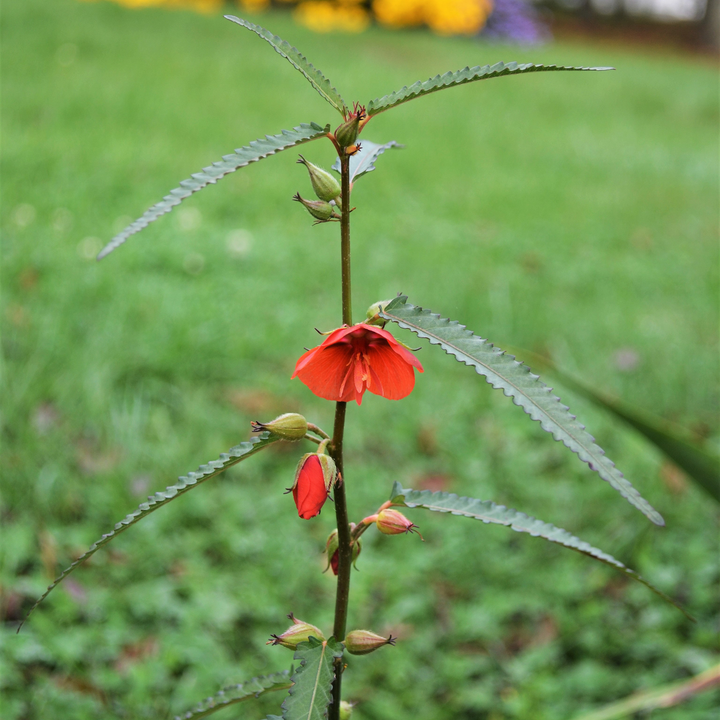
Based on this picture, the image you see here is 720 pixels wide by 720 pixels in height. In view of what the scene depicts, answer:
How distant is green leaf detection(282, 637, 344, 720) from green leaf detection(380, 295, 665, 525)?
219 millimetres

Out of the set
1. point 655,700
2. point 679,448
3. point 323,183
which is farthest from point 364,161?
point 655,700

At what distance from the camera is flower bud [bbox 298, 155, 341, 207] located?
50 cm

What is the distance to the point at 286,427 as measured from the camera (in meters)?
0.52

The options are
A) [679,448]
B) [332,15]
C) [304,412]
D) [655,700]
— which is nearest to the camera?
[679,448]

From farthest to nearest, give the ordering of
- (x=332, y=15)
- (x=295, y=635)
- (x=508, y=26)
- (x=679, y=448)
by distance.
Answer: (x=508, y=26) → (x=332, y=15) → (x=679, y=448) → (x=295, y=635)

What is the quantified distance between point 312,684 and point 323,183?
0.33m

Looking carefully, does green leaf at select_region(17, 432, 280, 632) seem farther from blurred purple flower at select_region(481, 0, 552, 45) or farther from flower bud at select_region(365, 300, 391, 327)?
blurred purple flower at select_region(481, 0, 552, 45)

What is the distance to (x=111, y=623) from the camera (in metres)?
1.52

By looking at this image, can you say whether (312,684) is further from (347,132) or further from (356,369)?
(347,132)

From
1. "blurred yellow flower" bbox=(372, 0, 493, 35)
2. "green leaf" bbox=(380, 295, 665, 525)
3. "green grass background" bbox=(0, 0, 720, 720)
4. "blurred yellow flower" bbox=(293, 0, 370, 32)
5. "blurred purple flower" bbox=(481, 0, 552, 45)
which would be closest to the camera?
"green leaf" bbox=(380, 295, 665, 525)

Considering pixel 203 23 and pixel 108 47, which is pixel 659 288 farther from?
pixel 203 23

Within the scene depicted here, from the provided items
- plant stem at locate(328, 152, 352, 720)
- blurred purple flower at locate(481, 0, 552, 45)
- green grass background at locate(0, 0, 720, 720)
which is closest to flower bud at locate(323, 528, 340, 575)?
plant stem at locate(328, 152, 352, 720)

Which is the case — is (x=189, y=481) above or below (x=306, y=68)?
below

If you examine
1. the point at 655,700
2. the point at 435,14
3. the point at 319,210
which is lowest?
the point at 655,700
